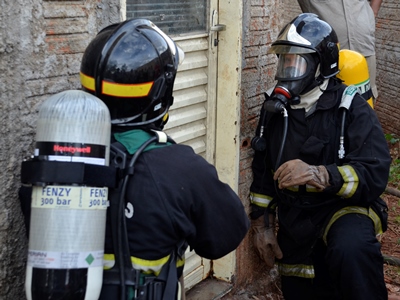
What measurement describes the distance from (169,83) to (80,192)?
0.62 meters

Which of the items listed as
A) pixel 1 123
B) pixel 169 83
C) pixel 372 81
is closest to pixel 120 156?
pixel 169 83

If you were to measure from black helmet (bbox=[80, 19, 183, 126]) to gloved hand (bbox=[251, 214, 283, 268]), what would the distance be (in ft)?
6.88

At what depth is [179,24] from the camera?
14.0 ft

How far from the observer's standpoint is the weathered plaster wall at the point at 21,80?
2.75 meters

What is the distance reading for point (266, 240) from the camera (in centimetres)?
454

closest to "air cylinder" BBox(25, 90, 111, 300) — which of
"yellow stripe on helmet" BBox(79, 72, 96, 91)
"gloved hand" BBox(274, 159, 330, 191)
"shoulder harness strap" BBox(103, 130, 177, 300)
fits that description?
"shoulder harness strap" BBox(103, 130, 177, 300)

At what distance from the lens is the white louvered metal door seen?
4.23m

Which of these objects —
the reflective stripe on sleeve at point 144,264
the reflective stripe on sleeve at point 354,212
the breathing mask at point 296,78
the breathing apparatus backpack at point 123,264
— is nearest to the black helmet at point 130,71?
the breathing apparatus backpack at point 123,264

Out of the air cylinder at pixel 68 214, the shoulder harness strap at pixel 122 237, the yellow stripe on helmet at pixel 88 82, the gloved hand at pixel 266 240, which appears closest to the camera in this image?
the air cylinder at pixel 68 214

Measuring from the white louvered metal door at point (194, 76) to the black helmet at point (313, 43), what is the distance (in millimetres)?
472

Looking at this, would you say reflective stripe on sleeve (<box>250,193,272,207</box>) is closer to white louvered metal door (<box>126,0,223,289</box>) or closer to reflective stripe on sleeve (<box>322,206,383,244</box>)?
white louvered metal door (<box>126,0,223,289</box>)

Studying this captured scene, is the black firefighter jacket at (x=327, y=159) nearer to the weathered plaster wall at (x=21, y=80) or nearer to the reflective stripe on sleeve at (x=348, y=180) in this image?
the reflective stripe on sleeve at (x=348, y=180)

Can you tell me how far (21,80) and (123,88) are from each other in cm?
54

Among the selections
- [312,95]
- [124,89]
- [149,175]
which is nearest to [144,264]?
[149,175]
